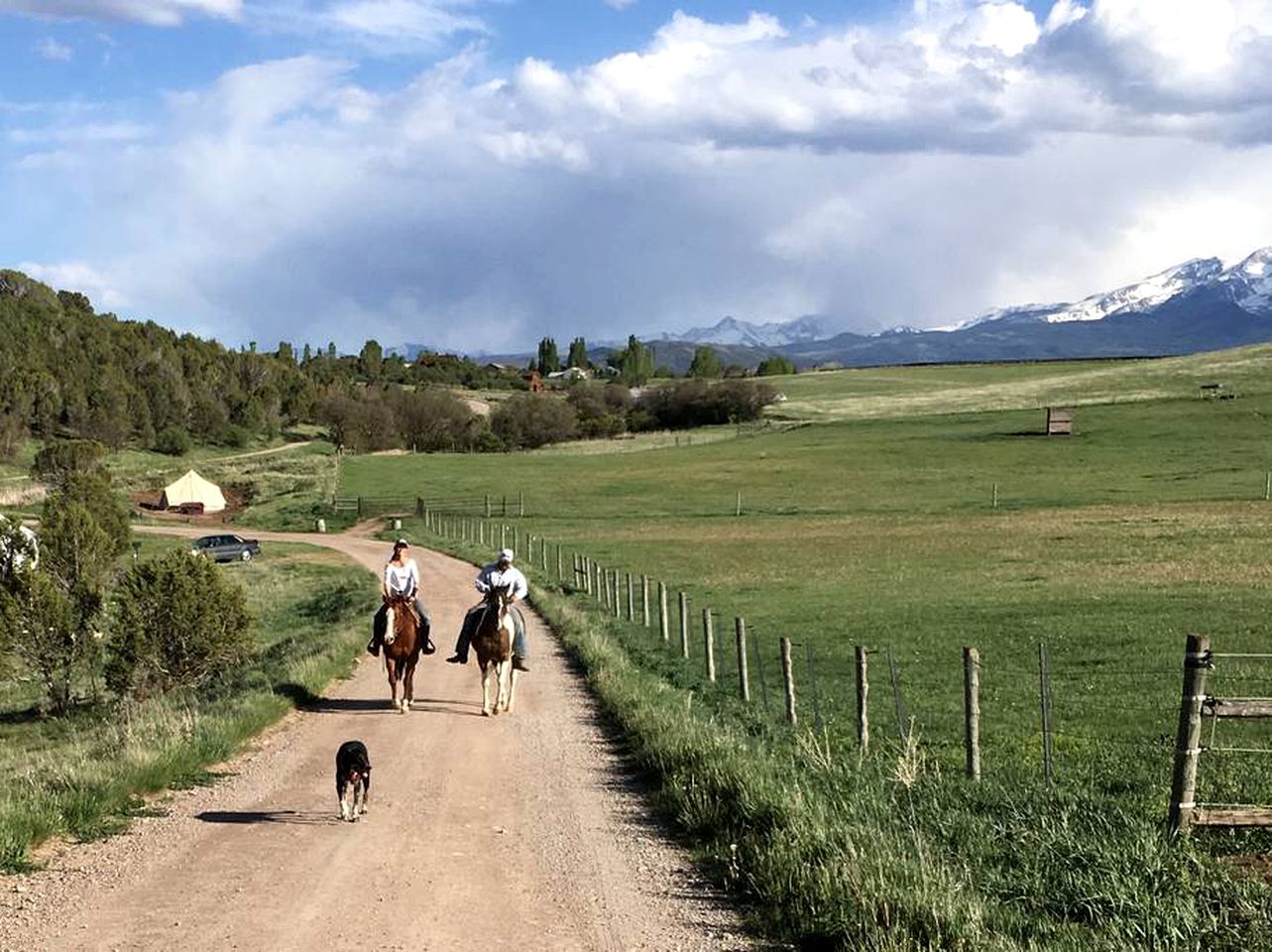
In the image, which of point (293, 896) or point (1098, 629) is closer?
point (293, 896)

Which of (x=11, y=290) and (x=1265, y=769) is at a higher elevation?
(x=11, y=290)

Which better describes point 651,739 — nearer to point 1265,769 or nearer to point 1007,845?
point 1007,845

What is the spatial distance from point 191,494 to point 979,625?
72.6 m

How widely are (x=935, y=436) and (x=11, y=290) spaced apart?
444 feet

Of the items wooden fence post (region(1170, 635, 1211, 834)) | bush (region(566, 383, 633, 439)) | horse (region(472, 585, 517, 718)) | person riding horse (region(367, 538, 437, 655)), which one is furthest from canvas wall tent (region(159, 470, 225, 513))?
wooden fence post (region(1170, 635, 1211, 834))

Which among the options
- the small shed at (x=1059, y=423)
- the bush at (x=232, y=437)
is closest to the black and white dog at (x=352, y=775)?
the small shed at (x=1059, y=423)

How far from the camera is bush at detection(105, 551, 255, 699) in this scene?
3284 centimetres

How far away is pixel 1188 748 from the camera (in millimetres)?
11359

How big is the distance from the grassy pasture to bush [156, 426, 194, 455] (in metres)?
94.6

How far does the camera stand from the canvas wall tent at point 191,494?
301ft

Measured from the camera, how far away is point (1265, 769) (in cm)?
1463

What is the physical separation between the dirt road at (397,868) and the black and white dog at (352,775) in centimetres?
16

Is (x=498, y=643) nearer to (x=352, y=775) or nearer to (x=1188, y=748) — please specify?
(x=352, y=775)

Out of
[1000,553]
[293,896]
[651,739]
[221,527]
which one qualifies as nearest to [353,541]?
[221,527]
